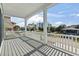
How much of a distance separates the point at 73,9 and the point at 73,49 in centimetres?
512

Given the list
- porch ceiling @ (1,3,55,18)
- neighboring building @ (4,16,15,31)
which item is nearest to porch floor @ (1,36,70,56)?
porch ceiling @ (1,3,55,18)

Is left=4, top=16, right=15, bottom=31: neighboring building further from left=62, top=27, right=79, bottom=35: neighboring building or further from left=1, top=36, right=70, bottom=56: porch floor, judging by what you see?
left=62, top=27, right=79, bottom=35: neighboring building

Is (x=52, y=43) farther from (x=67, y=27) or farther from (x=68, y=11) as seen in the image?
(x=68, y=11)

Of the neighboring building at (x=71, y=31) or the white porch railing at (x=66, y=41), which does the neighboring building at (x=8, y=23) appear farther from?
the neighboring building at (x=71, y=31)

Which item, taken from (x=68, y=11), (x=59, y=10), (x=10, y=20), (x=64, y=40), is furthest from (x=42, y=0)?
(x=10, y=20)

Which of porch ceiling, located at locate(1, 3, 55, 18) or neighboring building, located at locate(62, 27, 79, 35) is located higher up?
porch ceiling, located at locate(1, 3, 55, 18)

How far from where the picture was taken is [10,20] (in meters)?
11.9

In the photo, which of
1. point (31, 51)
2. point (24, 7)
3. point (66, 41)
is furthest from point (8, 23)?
point (66, 41)

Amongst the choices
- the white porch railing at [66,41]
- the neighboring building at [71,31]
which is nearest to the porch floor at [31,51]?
the white porch railing at [66,41]

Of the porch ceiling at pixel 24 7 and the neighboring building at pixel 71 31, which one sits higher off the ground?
the porch ceiling at pixel 24 7

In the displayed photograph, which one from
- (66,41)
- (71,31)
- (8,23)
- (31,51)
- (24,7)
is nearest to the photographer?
(31,51)

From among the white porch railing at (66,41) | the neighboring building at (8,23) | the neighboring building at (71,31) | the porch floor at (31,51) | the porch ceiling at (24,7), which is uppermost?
the porch ceiling at (24,7)

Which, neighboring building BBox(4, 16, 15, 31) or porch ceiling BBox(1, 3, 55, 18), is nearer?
porch ceiling BBox(1, 3, 55, 18)

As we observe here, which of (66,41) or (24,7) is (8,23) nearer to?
(24,7)
